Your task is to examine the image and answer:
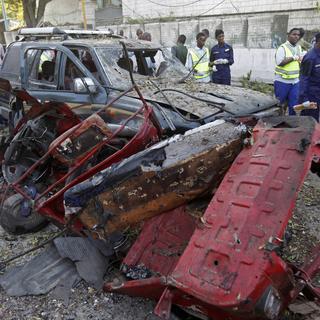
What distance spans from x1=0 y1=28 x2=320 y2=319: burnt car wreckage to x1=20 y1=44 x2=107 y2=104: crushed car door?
70 cm

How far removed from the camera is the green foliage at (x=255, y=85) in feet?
35.2

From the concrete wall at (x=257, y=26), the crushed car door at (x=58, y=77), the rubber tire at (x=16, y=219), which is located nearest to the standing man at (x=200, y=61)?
the crushed car door at (x=58, y=77)

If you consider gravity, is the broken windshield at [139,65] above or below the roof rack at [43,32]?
below

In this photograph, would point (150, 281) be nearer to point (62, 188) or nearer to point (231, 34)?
point (62, 188)

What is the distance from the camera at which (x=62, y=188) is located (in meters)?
3.71

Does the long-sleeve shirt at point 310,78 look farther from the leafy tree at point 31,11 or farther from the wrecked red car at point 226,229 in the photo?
the leafy tree at point 31,11

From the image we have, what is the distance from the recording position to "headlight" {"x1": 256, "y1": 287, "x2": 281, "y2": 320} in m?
2.37

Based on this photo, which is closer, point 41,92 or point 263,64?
point 41,92

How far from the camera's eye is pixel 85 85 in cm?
539

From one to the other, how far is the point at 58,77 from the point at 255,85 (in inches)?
267

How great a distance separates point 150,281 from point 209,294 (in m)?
0.52

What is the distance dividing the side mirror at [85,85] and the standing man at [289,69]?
3.61 meters

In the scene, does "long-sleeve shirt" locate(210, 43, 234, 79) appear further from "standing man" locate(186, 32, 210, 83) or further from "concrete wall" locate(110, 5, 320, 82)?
"concrete wall" locate(110, 5, 320, 82)

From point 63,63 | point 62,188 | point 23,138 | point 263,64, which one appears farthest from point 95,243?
point 263,64
